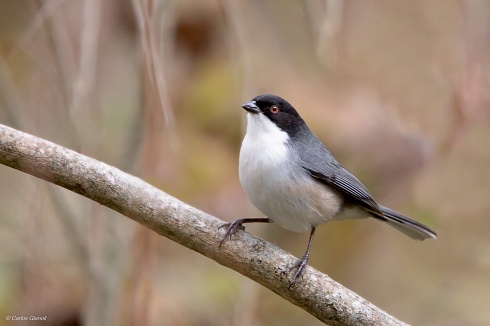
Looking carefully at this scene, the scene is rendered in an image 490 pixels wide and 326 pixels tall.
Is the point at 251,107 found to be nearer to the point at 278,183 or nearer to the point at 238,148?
the point at 278,183

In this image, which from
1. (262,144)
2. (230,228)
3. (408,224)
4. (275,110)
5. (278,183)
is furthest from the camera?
(408,224)

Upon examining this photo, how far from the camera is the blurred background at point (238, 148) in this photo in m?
4.58

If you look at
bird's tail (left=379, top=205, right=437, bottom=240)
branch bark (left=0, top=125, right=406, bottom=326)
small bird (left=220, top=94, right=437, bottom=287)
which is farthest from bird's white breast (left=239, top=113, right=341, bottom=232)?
branch bark (left=0, top=125, right=406, bottom=326)

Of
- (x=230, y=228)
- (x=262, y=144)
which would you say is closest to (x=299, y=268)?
(x=230, y=228)

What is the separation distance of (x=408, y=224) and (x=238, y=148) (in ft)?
7.34

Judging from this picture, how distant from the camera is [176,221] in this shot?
2957 mm

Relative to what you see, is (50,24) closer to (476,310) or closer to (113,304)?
(113,304)

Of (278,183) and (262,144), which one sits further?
(262,144)

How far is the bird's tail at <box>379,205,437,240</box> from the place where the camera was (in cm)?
432

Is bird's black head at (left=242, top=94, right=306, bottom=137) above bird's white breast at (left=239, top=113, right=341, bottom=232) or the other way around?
above

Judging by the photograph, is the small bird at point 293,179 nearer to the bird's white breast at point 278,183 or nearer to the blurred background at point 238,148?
the bird's white breast at point 278,183

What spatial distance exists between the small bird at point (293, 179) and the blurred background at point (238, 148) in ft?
1.61

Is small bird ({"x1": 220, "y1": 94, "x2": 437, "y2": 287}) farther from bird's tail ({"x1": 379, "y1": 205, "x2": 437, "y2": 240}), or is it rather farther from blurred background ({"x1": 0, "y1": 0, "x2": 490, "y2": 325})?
blurred background ({"x1": 0, "y1": 0, "x2": 490, "y2": 325})

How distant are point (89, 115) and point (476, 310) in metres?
3.61
